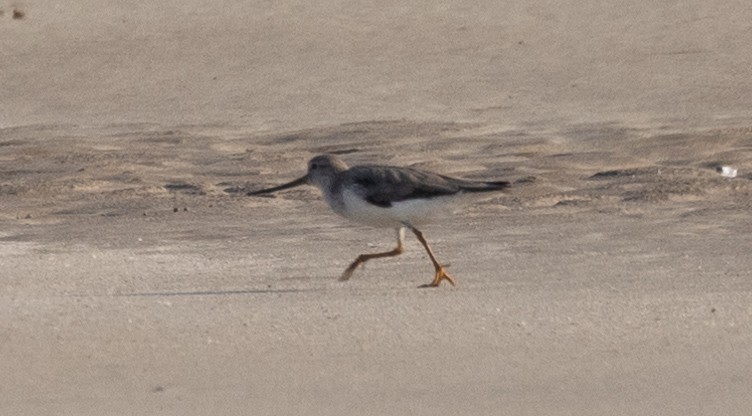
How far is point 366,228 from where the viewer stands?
1252cm

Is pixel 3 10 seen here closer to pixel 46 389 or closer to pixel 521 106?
pixel 521 106

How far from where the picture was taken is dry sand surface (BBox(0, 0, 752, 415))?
7574 mm

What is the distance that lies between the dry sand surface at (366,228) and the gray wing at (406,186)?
535 mm

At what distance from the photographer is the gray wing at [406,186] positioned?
9773 millimetres

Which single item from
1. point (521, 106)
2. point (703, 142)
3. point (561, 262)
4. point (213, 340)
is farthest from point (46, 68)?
point (213, 340)

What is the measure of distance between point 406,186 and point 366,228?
2.73 m

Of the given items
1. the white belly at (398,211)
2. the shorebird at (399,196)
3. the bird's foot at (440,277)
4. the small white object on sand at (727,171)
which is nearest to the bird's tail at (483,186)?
the shorebird at (399,196)

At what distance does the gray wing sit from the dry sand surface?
54 centimetres

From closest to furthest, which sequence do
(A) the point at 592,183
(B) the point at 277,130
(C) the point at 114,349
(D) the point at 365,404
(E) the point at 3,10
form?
(D) the point at 365,404
(C) the point at 114,349
(A) the point at 592,183
(B) the point at 277,130
(E) the point at 3,10

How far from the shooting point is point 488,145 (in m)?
16.5

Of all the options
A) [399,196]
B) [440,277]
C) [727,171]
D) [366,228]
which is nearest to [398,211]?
[399,196]

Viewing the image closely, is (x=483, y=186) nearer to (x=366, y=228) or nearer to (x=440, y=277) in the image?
(x=440, y=277)

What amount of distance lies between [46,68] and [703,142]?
9856 millimetres

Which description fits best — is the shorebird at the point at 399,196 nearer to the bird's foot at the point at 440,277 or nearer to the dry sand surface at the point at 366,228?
the bird's foot at the point at 440,277
